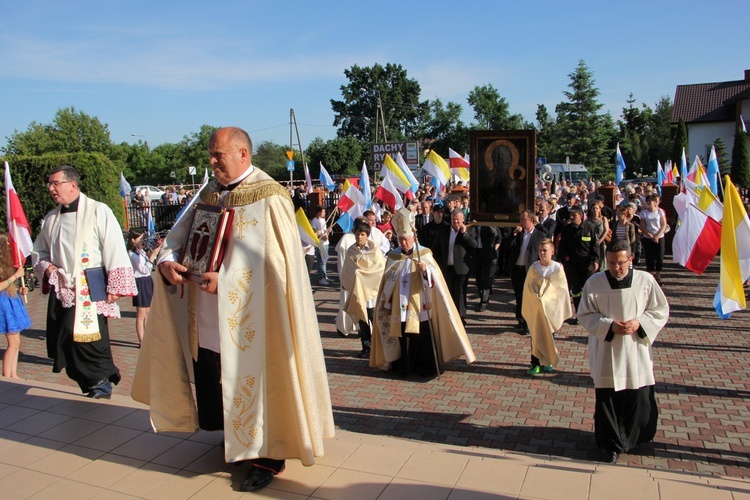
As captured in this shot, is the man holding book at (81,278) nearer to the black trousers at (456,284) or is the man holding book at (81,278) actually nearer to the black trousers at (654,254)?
the black trousers at (456,284)

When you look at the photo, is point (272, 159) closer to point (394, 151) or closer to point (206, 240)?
point (394, 151)

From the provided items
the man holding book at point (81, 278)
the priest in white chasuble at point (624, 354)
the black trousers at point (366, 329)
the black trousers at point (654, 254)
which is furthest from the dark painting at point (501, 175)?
the black trousers at point (654, 254)

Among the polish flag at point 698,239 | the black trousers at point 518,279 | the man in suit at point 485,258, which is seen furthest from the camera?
the man in suit at point 485,258

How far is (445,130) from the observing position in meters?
74.4

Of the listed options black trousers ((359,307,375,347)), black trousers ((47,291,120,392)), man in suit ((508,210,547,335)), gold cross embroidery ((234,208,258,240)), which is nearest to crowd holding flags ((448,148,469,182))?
man in suit ((508,210,547,335))

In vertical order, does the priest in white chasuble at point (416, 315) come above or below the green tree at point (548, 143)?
below

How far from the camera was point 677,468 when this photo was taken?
490 centimetres

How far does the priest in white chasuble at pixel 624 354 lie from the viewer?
500 centimetres

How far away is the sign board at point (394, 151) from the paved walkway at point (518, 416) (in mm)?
17563

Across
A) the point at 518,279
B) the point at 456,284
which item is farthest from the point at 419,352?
the point at 518,279

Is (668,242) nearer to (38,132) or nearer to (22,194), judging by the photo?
(22,194)

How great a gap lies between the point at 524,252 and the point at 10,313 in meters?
6.62

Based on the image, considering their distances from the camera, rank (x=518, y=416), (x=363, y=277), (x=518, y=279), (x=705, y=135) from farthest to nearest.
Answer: (x=705, y=135) → (x=518, y=279) → (x=363, y=277) → (x=518, y=416)

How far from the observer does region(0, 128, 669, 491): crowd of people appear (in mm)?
3717
